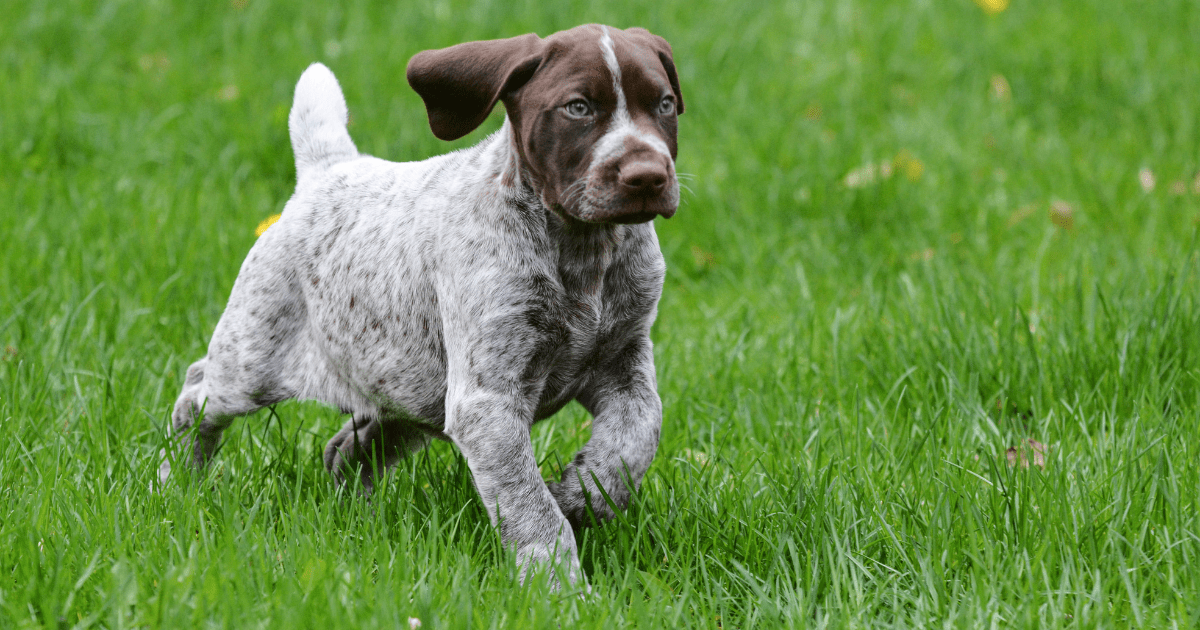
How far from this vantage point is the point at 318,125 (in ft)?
11.7

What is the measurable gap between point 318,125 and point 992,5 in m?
5.54

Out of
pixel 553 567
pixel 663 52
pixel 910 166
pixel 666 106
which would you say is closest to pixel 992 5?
pixel 910 166

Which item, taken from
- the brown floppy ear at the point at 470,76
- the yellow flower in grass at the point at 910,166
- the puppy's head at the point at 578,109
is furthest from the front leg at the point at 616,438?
the yellow flower in grass at the point at 910,166

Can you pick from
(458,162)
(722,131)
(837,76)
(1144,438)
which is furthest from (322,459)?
(837,76)

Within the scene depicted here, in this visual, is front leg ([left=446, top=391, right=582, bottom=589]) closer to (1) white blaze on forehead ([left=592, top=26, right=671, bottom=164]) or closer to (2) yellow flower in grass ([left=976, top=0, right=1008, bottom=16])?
(1) white blaze on forehead ([left=592, top=26, right=671, bottom=164])

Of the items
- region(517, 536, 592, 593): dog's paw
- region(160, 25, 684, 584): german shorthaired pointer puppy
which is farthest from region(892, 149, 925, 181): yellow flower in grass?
region(517, 536, 592, 593): dog's paw

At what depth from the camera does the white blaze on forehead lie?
2555 millimetres

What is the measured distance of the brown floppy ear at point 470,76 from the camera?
2.72 m

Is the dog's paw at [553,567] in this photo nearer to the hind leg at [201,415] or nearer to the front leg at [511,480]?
the front leg at [511,480]

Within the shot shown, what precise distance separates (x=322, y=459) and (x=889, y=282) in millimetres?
2785

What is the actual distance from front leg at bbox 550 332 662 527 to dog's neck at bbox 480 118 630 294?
260mm

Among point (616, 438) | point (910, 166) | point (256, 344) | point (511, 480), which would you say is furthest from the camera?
point (910, 166)

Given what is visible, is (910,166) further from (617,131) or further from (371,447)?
(617,131)

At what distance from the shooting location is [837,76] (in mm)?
7250
